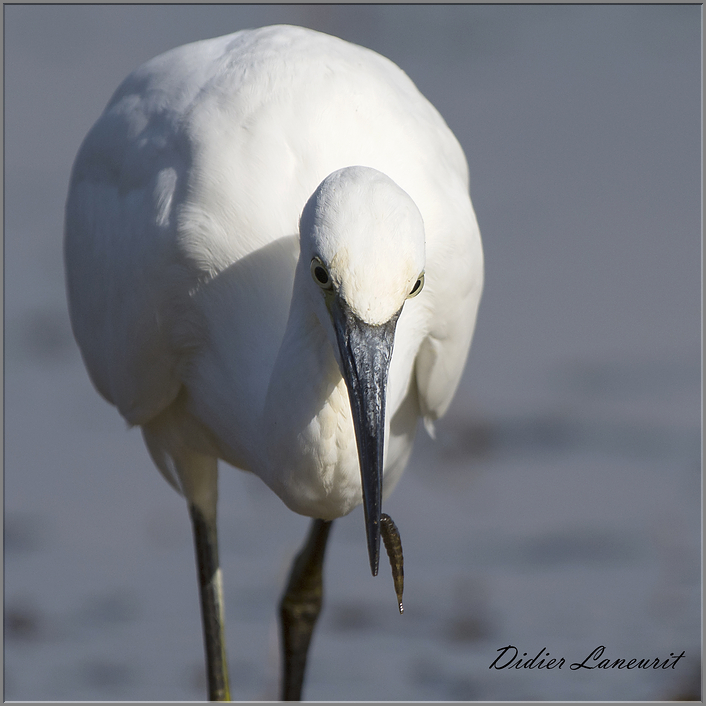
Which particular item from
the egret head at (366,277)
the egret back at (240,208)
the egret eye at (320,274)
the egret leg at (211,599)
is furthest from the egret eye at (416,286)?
the egret leg at (211,599)

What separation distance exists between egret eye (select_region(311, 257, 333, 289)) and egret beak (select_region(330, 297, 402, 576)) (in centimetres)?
4

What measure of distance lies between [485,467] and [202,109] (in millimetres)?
3366

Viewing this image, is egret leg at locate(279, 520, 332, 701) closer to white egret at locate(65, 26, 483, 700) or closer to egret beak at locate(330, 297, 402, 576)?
white egret at locate(65, 26, 483, 700)

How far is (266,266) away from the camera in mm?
3684

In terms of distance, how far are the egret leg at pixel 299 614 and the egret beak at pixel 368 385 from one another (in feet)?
6.92

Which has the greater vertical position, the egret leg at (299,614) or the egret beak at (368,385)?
the egret beak at (368,385)

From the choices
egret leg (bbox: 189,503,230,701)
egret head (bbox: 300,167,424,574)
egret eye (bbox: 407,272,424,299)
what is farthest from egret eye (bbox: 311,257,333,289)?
egret leg (bbox: 189,503,230,701)

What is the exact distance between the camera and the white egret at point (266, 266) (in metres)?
3.16

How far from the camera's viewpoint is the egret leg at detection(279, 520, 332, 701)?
5.06 metres

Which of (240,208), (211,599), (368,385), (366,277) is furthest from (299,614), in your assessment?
(366,277)

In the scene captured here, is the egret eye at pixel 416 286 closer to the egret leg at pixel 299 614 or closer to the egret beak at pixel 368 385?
the egret beak at pixel 368 385

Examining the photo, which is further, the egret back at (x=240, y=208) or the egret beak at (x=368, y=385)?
the egret back at (x=240, y=208)
